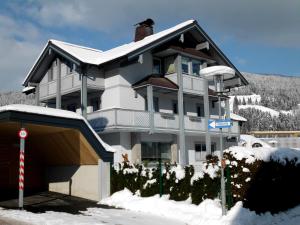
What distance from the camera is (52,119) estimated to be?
15766 mm

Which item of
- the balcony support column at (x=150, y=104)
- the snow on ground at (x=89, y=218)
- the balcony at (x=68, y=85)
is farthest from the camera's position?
the balcony at (x=68, y=85)

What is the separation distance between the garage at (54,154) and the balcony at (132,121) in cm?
527

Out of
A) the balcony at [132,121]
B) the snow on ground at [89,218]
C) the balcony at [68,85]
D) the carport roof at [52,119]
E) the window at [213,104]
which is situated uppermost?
the balcony at [68,85]

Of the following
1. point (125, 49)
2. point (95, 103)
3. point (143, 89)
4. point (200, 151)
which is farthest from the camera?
point (200, 151)

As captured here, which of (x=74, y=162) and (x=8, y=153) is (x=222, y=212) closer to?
(x=74, y=162)

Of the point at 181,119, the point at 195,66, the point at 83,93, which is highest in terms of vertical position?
the point at 195,66

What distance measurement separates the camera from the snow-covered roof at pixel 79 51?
2723 cm

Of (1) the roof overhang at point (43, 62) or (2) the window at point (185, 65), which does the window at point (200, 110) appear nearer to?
(2) the window at point (185, 65)

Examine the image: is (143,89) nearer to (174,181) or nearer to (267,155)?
(174,181)


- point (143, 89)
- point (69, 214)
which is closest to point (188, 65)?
point (143, 89)

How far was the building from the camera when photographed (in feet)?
87.9

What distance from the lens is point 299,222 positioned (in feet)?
39.7

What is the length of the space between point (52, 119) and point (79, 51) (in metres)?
15.2

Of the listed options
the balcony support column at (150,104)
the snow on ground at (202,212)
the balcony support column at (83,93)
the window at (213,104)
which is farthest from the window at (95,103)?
the snow on ground at (202,212)
